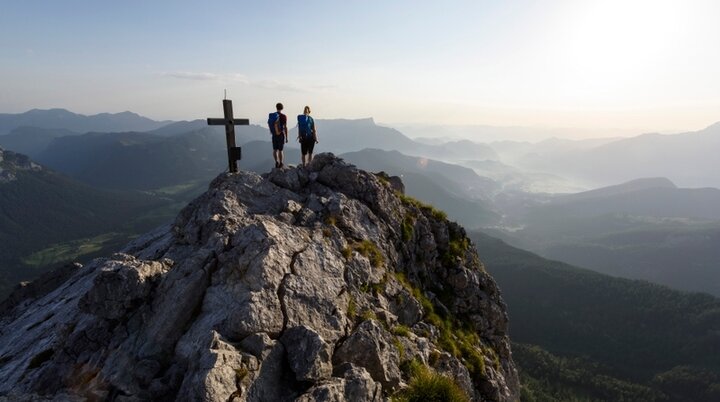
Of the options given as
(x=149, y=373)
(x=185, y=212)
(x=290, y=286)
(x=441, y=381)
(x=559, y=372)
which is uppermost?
(x=185, y=212)

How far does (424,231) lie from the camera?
1106 inches

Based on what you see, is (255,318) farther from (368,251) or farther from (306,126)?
(306,126)

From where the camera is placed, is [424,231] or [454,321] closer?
[454,321]

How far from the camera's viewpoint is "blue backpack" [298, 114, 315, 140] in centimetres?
2833

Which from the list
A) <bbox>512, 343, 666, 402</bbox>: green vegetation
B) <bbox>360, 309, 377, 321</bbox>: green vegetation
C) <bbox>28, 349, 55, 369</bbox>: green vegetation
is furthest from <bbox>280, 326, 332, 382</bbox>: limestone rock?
<bbox>512, 343, 666, 402</bbox>: green vegetation

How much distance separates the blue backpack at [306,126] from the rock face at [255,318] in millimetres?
4824

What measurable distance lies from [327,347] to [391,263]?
1025 centimetres

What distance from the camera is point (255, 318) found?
13664 millimetres

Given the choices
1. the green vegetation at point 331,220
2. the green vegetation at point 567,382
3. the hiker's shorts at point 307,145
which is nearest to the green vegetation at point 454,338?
the green vegetation at point 331,220

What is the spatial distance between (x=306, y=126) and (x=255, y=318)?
17.6 metres

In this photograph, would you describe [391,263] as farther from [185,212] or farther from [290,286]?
[185,212]

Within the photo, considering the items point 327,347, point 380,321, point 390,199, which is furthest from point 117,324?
point 390,199

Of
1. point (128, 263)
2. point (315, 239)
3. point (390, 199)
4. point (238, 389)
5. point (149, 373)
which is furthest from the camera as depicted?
point (390, 199)

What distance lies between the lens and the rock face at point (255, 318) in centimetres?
1277
